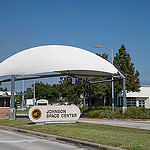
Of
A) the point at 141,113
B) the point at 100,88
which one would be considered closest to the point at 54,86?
the point at 100,88

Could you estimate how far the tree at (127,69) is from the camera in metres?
42.1

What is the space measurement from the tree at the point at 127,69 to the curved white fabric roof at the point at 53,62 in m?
16.7

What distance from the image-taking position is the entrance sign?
716 inches

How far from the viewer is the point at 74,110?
18969 mm

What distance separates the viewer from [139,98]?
59000mm

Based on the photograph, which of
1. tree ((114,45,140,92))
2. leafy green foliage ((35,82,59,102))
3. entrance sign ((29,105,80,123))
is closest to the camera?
entrance sign ((29,105,80,123))

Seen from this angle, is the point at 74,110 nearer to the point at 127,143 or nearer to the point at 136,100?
the point at 127,143

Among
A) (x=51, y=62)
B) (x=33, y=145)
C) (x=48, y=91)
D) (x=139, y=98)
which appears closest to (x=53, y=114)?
(x=51, y=62)

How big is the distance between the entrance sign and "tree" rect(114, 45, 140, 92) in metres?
23.6

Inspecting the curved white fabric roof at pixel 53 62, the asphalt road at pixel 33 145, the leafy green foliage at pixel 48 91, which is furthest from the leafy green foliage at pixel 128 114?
the leafy green foliage at pixel 48 91

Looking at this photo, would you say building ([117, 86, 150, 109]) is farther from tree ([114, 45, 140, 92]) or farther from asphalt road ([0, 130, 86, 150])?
asphalt road ([0, 130, 86, 150])

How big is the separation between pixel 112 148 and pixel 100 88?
110ft

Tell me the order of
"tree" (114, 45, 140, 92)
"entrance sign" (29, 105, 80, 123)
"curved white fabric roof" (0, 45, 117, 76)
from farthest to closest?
"tree" (114, 45, 140, 92) → "curved white fabric roof" (0, 45, 117, 76) → "entrance sign" (29, 105, 80, 123)

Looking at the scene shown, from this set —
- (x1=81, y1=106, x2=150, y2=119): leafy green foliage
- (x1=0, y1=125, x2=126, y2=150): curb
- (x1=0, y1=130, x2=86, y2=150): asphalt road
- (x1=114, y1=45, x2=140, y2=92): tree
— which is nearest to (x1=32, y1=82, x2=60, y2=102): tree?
(x1=114, y1=45, x2=140, y2=92): tree
